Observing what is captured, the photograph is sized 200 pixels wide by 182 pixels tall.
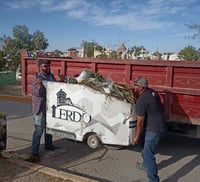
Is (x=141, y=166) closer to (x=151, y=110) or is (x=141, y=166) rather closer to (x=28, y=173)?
(x=151, y=110)

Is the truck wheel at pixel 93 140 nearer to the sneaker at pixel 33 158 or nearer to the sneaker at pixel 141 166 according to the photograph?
the sneaker at pixel 141 166

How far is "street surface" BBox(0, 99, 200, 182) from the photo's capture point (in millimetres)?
4559

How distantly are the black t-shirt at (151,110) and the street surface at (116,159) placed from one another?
0.91 m

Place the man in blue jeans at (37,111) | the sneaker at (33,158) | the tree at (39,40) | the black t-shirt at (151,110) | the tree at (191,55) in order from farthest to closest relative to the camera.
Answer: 1. the tree at (39,40)
2. the tree at (191,55)
3. the man in blue jeans at (37,111)
4. the sneaker at (33,158)
5. the black t-shirt at (151,110)

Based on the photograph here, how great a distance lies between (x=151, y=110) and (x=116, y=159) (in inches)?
63.2

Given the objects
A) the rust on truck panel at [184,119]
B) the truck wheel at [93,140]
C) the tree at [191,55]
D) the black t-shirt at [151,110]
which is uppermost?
the tree at [191,55]

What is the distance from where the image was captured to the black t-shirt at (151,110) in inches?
158

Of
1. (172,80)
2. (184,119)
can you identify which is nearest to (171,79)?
(172,80)

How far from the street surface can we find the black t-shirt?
914 mm

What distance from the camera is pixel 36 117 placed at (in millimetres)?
5109

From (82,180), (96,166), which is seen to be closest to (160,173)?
(96,166)

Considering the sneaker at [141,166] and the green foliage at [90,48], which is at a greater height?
the green foliage at [90,48]

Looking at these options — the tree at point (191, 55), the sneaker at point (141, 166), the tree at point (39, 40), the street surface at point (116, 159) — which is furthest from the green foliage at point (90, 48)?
the tree at point (39, 40)

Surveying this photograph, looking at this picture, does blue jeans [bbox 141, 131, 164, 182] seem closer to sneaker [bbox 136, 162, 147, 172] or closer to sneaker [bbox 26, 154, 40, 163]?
sneaker [bbox 136, 162, 147, 172]
